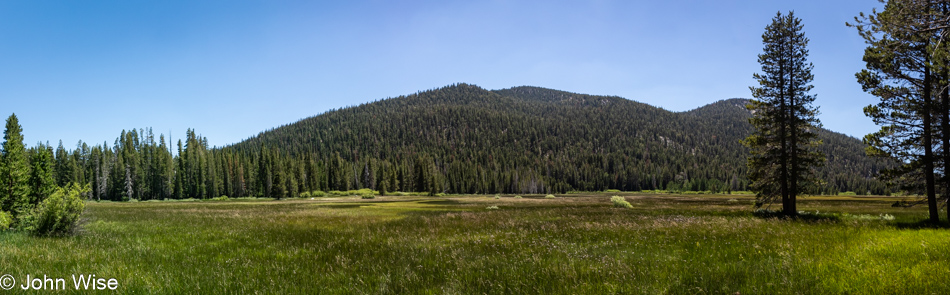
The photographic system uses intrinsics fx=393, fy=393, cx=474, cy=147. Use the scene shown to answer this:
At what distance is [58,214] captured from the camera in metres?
16.0

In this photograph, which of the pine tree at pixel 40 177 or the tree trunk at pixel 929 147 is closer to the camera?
the tree trunk at pixel 929 147

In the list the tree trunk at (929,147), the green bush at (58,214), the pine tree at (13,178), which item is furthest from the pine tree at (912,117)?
the pine tree at (13,178)

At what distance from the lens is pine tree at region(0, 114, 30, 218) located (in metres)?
22.2

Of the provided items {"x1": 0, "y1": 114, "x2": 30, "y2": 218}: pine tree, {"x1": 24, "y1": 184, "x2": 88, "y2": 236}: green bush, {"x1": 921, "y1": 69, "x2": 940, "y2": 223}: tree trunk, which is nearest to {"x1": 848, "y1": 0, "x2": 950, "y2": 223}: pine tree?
{"x1": 921, "y1": 69, "x2": 940, "y2": 223}: tree trunk

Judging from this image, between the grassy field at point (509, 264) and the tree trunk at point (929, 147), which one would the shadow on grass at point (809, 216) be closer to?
the tree trunk at point (929, 147)

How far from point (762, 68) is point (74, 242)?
38367 millimetres

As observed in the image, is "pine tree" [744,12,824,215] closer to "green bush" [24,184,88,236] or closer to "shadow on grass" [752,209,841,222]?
"shadow on grass" [752,209,841,222]

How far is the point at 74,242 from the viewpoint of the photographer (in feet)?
45.0

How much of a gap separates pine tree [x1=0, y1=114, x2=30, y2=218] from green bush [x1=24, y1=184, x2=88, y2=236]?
8.46m

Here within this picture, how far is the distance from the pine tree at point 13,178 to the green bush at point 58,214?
27.7 ft

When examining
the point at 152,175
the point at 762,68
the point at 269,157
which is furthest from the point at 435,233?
the point at 152,175

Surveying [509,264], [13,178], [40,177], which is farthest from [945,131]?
[40,177]

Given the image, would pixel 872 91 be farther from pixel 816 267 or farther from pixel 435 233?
pixel 435 233

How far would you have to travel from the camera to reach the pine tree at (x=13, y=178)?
22.2m
